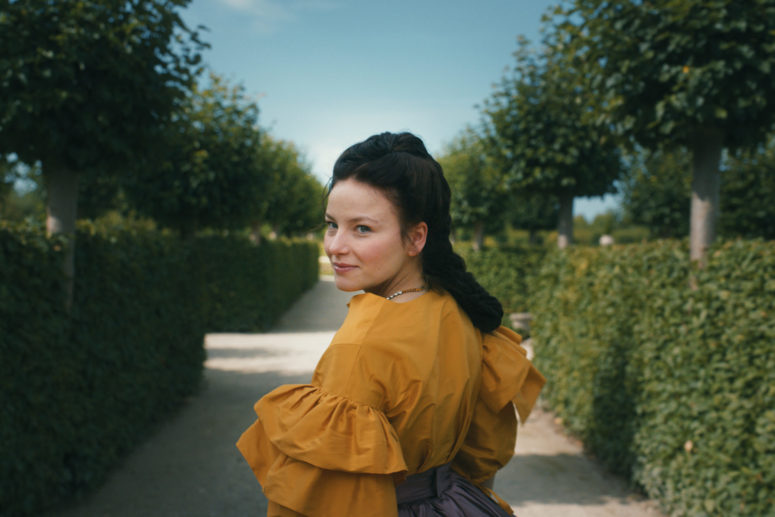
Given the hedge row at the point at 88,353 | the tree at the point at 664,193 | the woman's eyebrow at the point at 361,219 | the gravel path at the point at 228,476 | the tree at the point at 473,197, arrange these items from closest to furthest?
the woman's eyebrow at the point at 361,219
the hedge row at the point at 88,353
the gravel path at the point at 228,476
the tree at the point at 473,197
the tree at the point at 664,193

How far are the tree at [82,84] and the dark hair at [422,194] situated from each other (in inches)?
123

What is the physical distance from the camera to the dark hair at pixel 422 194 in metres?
1.41

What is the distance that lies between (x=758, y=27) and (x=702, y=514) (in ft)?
10.6

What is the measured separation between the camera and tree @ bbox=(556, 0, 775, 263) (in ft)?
12.4

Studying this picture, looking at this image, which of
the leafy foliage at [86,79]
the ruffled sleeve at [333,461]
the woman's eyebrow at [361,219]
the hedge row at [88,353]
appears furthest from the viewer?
the leafy foliage at [86,79]

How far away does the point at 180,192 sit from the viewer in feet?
34.0

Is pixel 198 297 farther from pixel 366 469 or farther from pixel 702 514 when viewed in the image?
pixel 366 469

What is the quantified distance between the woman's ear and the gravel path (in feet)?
11.2

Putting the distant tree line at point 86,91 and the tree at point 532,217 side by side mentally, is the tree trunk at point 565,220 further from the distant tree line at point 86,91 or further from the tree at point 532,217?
the tree at point 532,217

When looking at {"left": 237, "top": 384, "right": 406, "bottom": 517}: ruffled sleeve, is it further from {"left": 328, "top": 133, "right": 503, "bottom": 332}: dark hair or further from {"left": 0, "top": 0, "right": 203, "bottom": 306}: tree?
{"left": 0, "top": 0, "right": 203, "bottom": 306}: tree

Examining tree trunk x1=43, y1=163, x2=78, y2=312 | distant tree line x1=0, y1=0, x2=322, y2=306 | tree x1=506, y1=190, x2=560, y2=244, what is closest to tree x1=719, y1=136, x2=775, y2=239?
distant tree line x1=0, y1=0, x2=322, y2=306

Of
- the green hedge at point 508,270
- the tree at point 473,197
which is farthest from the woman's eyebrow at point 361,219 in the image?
the tree at point 473,197

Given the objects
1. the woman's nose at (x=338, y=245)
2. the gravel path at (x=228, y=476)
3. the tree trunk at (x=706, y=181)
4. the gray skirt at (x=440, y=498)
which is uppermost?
the tree trunk at (x=706, y=181)

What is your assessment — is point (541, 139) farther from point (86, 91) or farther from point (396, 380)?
point (396, 380)
